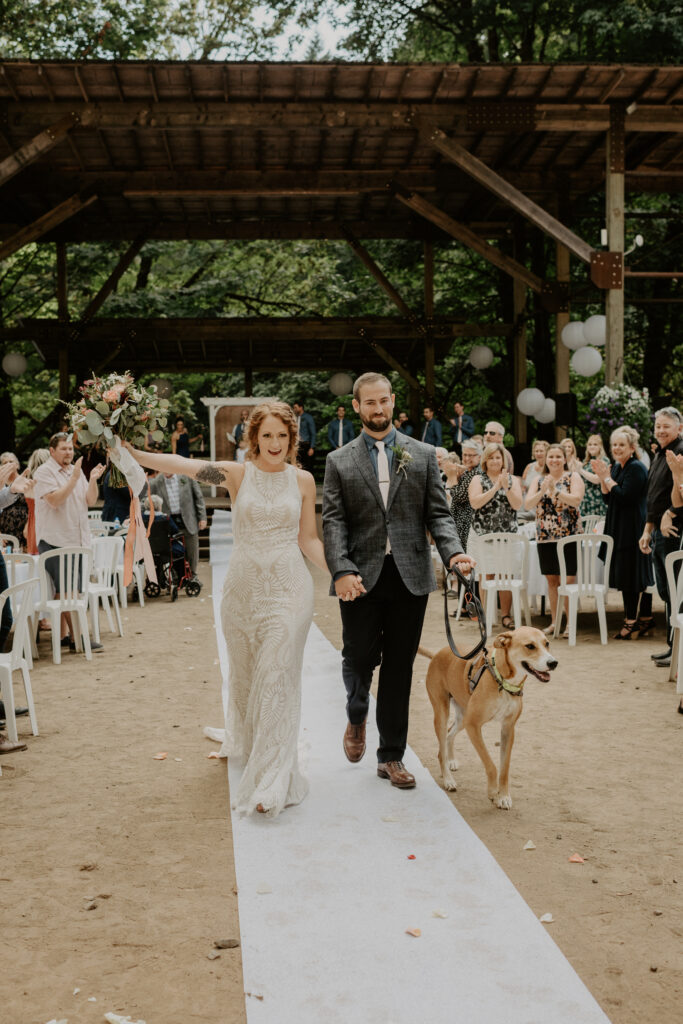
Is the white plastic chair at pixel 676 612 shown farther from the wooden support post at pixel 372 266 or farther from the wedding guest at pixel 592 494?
the wooden support post at pixel 372 266

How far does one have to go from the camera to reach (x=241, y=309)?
2766 cm

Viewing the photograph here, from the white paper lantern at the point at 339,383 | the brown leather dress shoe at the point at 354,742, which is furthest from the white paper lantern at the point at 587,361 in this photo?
the brown leather dress shoe at the point at 354,742

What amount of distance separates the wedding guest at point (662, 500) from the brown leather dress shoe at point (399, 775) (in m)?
3.41

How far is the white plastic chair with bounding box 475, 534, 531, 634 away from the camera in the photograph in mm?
8773

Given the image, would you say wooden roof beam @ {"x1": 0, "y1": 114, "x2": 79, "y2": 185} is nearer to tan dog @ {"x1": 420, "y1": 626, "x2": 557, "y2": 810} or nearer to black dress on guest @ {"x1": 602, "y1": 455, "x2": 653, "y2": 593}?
black dress on guest @ {"x1": 602, "y1": 455, "x2": 653, "y2": 593}

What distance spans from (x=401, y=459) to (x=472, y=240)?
38.7ft

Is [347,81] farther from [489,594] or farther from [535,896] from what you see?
[535,896]

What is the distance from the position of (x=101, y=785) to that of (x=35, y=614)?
3813mm

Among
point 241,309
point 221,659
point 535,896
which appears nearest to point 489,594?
point 221,659

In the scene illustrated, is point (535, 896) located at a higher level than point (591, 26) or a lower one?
lower

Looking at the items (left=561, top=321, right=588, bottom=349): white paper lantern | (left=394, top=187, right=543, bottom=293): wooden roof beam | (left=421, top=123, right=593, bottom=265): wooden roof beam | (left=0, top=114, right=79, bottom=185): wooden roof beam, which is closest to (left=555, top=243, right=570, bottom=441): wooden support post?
(left=561, top=321, right=588, bottom=349): white paper lantern

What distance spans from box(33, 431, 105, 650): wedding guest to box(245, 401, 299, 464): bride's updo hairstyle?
3.58 metres

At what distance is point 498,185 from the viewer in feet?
42.4

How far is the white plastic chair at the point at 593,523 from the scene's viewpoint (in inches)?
382
